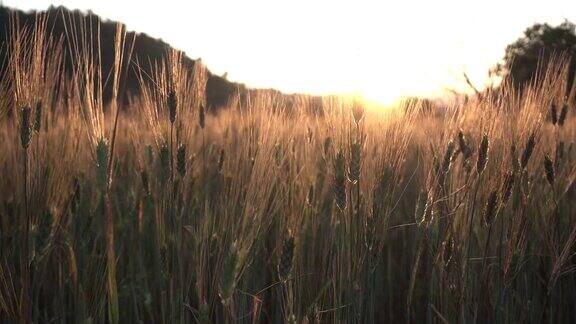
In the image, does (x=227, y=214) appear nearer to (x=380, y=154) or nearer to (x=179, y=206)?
(x=179, y=206)

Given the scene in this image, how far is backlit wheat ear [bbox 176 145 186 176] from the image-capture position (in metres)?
1.50

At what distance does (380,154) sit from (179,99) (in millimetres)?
541

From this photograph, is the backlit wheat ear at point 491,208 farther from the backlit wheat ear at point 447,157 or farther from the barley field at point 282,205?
the backlit wheat ear at point 447,157

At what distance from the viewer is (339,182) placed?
1377 millimetres

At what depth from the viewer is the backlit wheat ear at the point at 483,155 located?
4.67 feet

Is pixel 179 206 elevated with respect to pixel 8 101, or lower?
lower

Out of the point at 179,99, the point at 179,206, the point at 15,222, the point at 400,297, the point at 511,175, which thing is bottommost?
the point at 400,297

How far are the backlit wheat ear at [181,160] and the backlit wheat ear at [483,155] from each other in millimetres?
746

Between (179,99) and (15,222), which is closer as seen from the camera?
(179,99)

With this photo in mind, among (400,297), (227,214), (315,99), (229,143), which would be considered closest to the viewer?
(227,214)

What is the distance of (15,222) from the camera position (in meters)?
1.81

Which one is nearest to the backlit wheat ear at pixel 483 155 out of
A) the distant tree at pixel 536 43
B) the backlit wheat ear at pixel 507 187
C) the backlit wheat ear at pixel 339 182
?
the backlit wheat ear at pixel 507 187

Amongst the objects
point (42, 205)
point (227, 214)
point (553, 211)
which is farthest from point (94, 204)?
point (553, 211)

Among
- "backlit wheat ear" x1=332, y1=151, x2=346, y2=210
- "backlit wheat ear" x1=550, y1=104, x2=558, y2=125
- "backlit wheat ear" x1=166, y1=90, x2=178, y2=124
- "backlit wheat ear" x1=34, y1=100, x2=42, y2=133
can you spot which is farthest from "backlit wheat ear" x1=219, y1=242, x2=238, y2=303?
"backlit wheat ear" x1=550, y1=104, x2=558, y2=125
